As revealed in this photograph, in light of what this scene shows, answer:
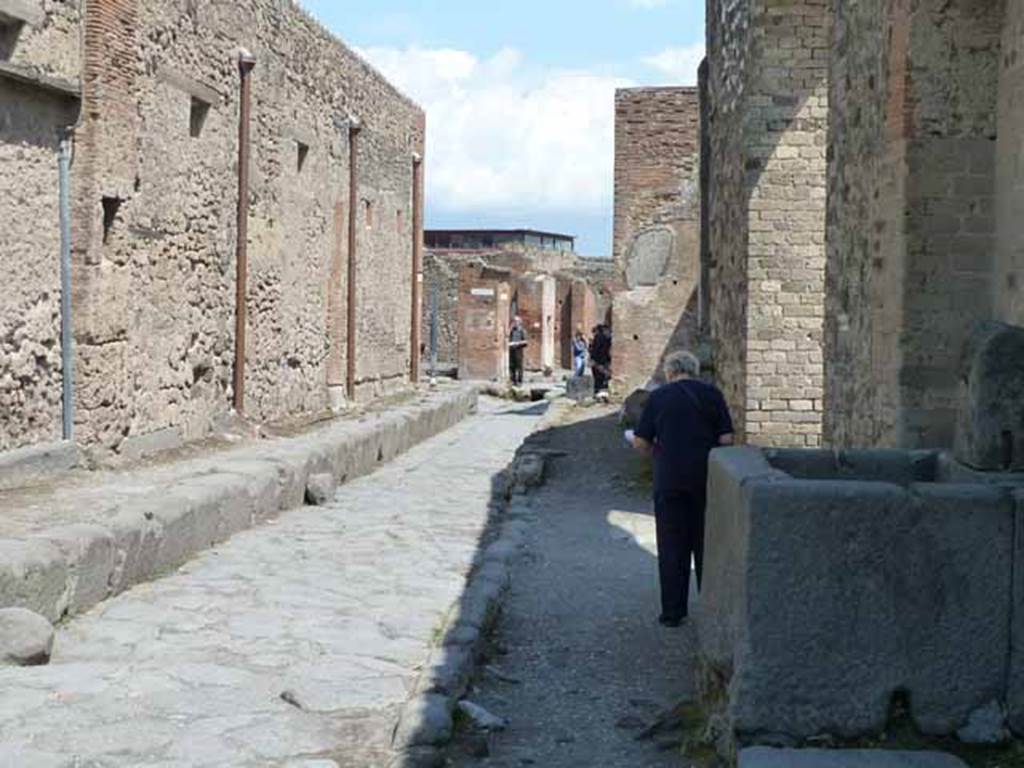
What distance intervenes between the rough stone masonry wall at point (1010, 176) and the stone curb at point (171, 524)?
177 inches

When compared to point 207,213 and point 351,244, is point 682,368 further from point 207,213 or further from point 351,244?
point 351,244

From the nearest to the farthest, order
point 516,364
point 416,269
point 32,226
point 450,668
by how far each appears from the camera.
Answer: point 450,668
point 32,226
point 416,269
point 516,364

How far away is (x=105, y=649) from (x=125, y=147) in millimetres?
5920

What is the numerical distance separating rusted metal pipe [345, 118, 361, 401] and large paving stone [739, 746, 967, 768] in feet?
51.4

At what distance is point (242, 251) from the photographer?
14.4 metres

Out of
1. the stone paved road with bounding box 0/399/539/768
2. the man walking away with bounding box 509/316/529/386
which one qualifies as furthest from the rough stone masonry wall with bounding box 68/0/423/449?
the man walking away with bounding box 509/316/529/386

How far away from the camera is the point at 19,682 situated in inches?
216

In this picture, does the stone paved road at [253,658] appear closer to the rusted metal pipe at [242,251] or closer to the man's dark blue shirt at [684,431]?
the man's dark blue shirt at [684,431]

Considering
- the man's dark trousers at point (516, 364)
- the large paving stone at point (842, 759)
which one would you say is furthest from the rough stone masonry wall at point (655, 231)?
the large paving stone at point (842, 759)

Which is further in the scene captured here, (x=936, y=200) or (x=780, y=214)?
(x=780, y=214)

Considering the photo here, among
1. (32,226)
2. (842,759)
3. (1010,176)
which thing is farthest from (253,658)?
(32,226)

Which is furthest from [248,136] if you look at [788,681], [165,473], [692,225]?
[788,681]

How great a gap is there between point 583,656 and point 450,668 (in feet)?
2.89

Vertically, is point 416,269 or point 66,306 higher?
point 416,269
